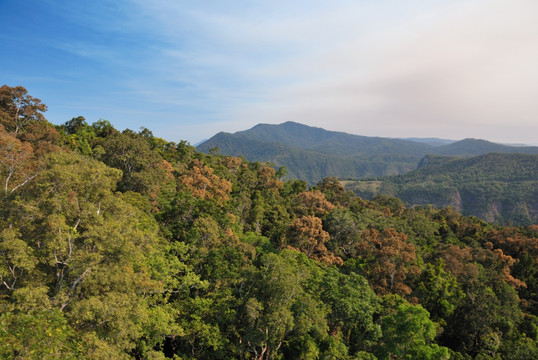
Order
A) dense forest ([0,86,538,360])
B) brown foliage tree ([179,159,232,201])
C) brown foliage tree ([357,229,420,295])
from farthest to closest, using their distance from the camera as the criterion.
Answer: brown foliage tree ([179,159,232,201]), brown foliage tree ([357,229,420,295]), dense forest ([0,86,538,360])

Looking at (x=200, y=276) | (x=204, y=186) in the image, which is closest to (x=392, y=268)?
(x=200, y=276)

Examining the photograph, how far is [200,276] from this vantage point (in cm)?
2322

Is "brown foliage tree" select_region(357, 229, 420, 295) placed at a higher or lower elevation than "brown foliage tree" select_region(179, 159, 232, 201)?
lower

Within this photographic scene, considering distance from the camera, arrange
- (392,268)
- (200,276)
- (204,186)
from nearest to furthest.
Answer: (200,276) < (392,268) < (204,186)

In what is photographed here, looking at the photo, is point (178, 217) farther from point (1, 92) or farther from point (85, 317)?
point (1, 92)

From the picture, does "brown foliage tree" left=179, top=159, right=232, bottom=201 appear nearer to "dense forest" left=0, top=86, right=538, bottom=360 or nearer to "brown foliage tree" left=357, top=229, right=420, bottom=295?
"dense forest" left=0, top=86, right=538, bottom=360

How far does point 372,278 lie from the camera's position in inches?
1293

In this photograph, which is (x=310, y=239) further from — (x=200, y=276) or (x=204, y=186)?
(x=200, y=276)

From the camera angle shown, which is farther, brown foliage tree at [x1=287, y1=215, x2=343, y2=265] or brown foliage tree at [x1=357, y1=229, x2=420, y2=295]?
brown foliage tree at [x1=287, y1=215, x2=343, y2=265]

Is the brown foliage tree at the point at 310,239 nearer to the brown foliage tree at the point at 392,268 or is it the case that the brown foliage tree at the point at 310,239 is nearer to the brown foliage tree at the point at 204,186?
the brown foliage tree at the point at 392,268

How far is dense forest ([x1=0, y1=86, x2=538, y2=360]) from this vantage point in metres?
13.0

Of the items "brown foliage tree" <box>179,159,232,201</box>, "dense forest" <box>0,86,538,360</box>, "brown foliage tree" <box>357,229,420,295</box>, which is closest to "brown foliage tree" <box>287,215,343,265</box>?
"dense forest" <box>0,86,538,360</box>

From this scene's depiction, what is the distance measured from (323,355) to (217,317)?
752 centimetres

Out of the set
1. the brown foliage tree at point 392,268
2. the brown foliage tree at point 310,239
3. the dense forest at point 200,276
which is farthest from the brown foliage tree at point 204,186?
the brown foliage tree at point 392,268
